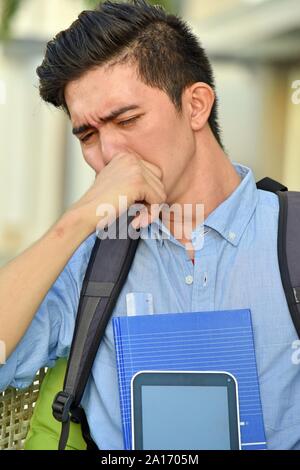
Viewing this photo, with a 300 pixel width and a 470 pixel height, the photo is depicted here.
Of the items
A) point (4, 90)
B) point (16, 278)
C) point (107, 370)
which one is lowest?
point (107, 370)

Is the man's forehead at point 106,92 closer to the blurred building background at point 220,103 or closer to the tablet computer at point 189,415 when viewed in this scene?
the tablet computer at point 189,415

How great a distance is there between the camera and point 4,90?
1617 cm

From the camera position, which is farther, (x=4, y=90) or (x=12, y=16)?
(x=4, y=90)

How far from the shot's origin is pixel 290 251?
2.25m

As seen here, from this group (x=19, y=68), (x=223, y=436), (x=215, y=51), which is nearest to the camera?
(x=223, y=436)

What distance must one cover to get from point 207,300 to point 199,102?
65cm

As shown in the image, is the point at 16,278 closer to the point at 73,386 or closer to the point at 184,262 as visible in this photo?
the point at 73,386

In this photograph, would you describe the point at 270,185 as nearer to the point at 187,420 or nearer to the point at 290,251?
the point at 290,251

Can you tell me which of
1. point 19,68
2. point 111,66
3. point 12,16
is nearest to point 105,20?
point 111,66

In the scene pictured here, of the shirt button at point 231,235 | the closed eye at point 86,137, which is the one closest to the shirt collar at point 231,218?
the shirt button at point 231,235

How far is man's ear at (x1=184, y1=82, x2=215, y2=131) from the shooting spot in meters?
2.46

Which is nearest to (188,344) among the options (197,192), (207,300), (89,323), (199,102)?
(207,300)

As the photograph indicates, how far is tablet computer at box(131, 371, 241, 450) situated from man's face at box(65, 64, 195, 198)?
60cm

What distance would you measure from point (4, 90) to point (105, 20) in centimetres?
1430
